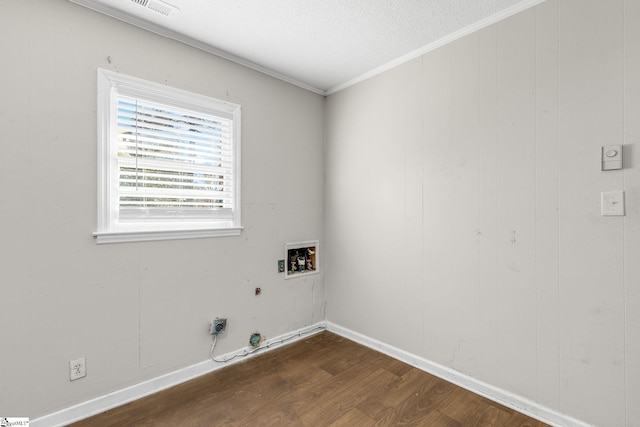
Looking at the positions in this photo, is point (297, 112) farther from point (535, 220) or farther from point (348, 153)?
point (535, 220)

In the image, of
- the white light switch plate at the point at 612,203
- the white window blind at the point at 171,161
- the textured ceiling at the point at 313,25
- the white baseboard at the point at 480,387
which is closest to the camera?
the white light switch plate at the point at 612,203

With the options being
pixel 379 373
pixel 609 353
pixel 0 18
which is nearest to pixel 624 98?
pixel 609 353

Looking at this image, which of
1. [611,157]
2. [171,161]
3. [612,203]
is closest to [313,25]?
[171,161]

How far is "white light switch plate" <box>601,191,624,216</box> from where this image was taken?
1.52 m

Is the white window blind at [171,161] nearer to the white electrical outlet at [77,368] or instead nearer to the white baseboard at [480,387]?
the white electrical outlet at [77,368]

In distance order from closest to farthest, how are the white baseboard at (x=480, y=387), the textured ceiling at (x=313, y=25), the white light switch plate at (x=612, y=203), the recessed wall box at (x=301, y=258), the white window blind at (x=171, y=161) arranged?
the white light switch plate at (x=612, y=203)
the white baseboard at (x=480, y=387)
the textured ceiling at (x=313, y=25)
the white window blind at (x=171, y=161)
the recessed wall box at (x=301, y=258)

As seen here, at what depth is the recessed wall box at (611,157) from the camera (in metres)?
1.52

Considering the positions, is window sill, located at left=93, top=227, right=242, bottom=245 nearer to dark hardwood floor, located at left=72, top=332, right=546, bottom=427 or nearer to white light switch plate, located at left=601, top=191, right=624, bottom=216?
dark hardwood floor, located at left=72, top=332, right=546, bottom=427

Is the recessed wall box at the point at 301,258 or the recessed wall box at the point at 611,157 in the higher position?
Answer: the recessed wall box at the point at 611,157

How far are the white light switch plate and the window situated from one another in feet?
7.77

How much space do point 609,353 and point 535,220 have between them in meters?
0.77

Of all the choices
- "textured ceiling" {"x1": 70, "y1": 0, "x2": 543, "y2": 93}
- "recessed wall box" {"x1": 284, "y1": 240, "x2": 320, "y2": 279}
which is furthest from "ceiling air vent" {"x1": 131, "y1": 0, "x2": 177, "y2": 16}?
"recessed wall box" {"x1": 284, "y1": 240, "x2": 320, "y2": 279}

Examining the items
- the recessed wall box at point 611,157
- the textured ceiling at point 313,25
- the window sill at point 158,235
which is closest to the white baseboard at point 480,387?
the recessed wall box at point 611,157

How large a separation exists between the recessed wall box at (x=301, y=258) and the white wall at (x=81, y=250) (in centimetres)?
42
